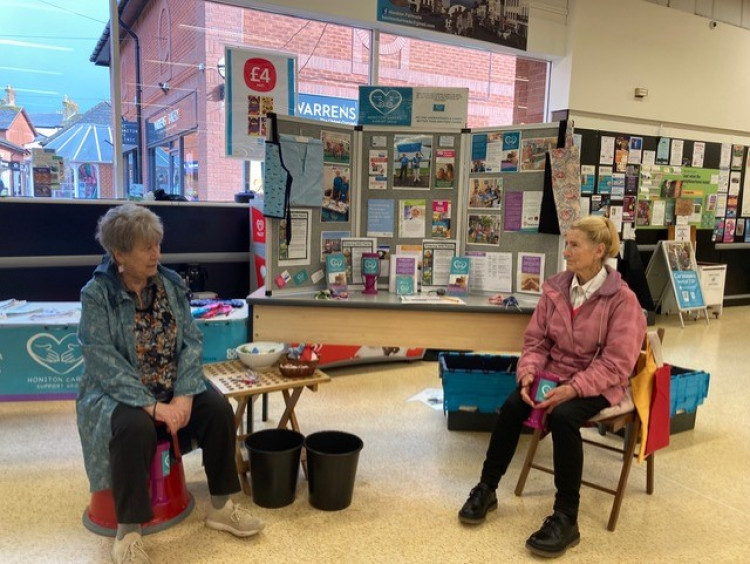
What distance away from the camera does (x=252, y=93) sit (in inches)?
176

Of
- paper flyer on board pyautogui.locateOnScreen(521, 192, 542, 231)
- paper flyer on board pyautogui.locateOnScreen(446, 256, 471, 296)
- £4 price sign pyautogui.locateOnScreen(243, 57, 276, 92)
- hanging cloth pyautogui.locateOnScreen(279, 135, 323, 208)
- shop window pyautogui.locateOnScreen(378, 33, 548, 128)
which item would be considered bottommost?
paper flyer on board pyautogui.locateOnScreen(446, 256, 471, 296)

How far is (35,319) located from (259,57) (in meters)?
2.58

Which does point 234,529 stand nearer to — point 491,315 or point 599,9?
point 491,315

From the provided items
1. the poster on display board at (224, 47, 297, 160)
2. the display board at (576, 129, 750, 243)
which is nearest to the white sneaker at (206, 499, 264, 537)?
the poster on display board at (224, 47, 297, 160)

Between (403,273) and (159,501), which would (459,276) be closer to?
(403,273)

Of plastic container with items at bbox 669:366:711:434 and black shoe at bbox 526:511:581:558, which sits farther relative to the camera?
plastic container with items at bbox 669:366:711:434

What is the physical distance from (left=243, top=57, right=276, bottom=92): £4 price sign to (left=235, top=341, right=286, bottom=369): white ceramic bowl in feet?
8.28

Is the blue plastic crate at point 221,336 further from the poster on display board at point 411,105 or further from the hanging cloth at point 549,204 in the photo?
the hanging cloth at point 549,204

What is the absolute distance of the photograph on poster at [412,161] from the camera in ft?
9.98

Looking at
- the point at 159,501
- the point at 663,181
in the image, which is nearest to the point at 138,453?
the point at 159,501

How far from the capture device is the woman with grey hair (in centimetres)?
194

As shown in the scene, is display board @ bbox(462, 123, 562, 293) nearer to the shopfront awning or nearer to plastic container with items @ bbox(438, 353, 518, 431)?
plastic container with items @ bbox(438, 353, 518, 431)

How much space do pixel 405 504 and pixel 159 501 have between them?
972 mm

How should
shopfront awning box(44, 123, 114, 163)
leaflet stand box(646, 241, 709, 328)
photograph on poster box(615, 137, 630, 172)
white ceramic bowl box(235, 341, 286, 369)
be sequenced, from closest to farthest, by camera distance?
1. white ceramic bowl box(235, 341, 286, 369)
2. shopfront awning box(44, 123, 114, 163)
3. leaflet stand box(646, 241, 709, 328)
4. photograph on poster box(615, 137, 630, 172)
